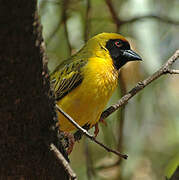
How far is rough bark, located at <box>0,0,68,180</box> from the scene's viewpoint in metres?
1.65

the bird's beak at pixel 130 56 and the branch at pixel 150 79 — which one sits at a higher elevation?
the branch at pixel 150 79

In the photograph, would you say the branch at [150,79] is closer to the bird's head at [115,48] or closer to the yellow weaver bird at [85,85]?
the yellow weaver bird at [85,85]

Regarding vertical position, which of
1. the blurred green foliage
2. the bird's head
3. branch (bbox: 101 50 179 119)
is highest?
branch (bbox: 101 50 179 119)

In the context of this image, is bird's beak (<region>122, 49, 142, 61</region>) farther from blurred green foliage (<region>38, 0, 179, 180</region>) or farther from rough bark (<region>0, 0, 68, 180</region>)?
rough bark (<region>0, 0, 68, 180</region>)

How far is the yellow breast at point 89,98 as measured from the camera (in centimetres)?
357

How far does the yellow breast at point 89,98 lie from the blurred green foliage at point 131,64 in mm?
843

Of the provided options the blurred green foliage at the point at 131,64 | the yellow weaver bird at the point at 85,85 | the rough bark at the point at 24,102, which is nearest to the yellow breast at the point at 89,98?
the yellow weaver bird at the point at 85,85

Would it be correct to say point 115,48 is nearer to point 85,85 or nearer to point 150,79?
point 85,85

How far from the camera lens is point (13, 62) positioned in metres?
1.74

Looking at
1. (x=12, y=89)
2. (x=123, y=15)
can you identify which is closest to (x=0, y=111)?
(x=12, y=89)

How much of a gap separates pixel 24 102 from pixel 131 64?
3.16m

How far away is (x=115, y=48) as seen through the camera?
14.1 ft

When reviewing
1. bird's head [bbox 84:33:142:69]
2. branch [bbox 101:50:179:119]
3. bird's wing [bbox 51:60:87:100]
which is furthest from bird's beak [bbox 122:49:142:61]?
branch [bbox 101:50:179:119]

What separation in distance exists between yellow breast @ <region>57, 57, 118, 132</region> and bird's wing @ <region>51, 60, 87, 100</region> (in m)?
0.04
